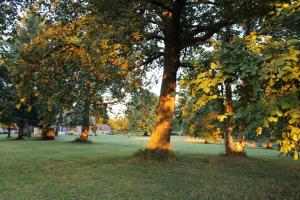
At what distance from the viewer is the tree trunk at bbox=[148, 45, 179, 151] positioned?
17719mm

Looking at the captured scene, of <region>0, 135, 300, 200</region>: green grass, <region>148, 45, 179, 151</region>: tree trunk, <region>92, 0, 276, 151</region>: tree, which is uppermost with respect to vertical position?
<region>92, 0, 276, 151</region>: tree

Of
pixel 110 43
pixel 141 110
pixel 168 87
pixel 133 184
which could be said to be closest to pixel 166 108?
pixel 168 87

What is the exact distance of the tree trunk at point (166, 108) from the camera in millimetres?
17719

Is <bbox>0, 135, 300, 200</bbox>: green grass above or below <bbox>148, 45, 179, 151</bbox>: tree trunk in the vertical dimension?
below

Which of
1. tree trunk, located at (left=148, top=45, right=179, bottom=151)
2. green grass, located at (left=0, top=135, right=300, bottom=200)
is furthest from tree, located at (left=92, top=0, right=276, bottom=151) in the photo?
green grass, located at (left=0, top=135, right=300, bottom=200)

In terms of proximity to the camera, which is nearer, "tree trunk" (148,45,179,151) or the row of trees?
the row of trees

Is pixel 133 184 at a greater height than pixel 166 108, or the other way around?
pixel 166 108

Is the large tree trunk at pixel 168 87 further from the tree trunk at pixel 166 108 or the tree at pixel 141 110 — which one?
the tree at pixel 141 110

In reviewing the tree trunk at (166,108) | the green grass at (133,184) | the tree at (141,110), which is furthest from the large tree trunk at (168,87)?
the tree at (141,110)

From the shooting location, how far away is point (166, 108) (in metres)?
18.0

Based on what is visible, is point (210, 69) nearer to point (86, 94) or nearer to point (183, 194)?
point (183, 194)

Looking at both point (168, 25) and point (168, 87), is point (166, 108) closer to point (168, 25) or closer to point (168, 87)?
point (168, 87)

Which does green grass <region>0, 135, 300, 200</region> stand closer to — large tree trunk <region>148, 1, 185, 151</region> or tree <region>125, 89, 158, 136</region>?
large tree trunk <region>148, 1, 185, 151</region>

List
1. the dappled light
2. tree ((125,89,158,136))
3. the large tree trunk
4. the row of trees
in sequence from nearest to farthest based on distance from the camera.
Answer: the dappled light → the row of trees → the large tree trunk → tree ((125,89,158,136))
